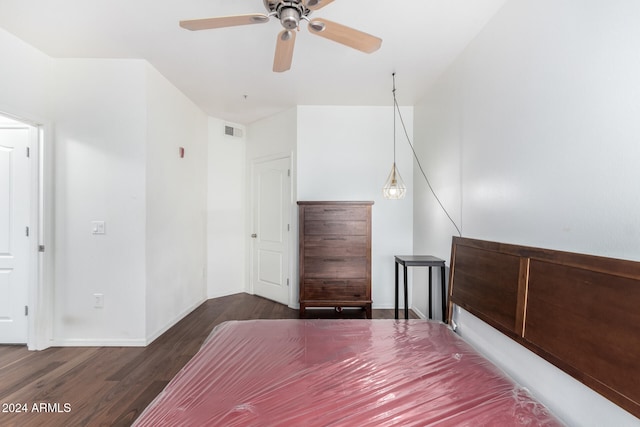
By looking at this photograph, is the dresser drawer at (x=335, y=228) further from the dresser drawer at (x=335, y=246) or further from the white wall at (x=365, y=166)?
the white wall at (x=365, y=166)

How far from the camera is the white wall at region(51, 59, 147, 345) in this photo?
245 cm

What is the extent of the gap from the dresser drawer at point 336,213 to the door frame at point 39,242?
2445 mm

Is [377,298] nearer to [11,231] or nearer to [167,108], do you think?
[167,108]

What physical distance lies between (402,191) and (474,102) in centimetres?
100

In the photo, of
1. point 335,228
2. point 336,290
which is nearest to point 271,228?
point 335,228

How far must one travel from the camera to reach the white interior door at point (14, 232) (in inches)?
95.5

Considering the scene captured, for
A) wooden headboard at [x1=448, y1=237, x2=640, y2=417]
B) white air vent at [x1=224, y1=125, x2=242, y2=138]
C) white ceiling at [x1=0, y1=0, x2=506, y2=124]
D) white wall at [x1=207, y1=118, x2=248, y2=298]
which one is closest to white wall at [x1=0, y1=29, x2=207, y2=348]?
white ceiling at [x1=0, y1=0, x2=506, y2=124]

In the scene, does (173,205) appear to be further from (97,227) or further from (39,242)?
(39,242)

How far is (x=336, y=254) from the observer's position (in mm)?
2984

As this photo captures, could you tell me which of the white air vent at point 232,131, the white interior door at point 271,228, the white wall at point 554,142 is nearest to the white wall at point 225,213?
the white air vent at point 232,131

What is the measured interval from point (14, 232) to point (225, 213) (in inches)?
82.6

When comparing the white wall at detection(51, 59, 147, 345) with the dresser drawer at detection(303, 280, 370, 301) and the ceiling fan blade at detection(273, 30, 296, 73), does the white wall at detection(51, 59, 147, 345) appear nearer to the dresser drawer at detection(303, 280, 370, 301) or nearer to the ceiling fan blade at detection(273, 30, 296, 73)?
the ceiling fan blade at detection(273, 30, 296, 73)

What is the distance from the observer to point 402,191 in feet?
8.93

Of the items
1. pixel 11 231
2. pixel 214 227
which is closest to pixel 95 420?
pixel 11 231
